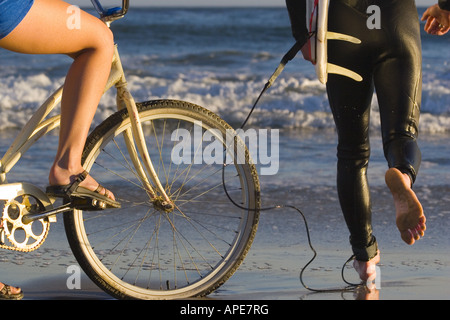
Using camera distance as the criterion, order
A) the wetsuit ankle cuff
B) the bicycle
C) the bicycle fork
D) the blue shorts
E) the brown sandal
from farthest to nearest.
Result: the wetsuit ankle cuff, the bicycle fork, the bicycle, the brown sandal, the blue shorts

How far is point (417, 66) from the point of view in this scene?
4.05 metres

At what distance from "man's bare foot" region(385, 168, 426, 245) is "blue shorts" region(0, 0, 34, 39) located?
148 cm

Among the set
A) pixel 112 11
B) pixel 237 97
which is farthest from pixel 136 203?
pixel 237 97

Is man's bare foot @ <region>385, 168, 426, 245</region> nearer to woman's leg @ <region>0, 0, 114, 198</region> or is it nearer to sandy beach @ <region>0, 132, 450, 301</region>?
sandy beach @ <region>0, 132, 450, 301</region>

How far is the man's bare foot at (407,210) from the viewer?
3738 millimetres

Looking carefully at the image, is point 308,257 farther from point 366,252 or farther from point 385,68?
point 385,68

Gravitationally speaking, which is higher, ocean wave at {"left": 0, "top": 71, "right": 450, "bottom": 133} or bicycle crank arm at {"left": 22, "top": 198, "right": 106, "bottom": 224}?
bicycle crank arm at {"left": 22, "top": 198, "right": 106, "bottom": 224}

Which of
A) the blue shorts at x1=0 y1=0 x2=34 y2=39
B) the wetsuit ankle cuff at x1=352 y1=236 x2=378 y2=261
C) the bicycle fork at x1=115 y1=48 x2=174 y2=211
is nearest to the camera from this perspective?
the blue shorts at x1=0 y1=0 x2=34 y2=39

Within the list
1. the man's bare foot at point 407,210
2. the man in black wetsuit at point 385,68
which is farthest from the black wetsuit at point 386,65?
the man's bare foot at point 407,210

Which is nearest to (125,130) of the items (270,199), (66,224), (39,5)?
(66,224)

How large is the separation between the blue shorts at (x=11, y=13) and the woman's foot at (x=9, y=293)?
3.42 feet

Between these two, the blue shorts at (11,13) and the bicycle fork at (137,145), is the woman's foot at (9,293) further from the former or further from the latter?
the blue shorts at (11,13)

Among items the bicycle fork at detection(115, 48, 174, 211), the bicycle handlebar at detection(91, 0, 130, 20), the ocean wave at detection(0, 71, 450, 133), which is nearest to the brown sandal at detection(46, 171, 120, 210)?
the bicycle fork at detection(115, 48, 174, 211)

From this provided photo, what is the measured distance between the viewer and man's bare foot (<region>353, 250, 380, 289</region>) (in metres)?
4.43
